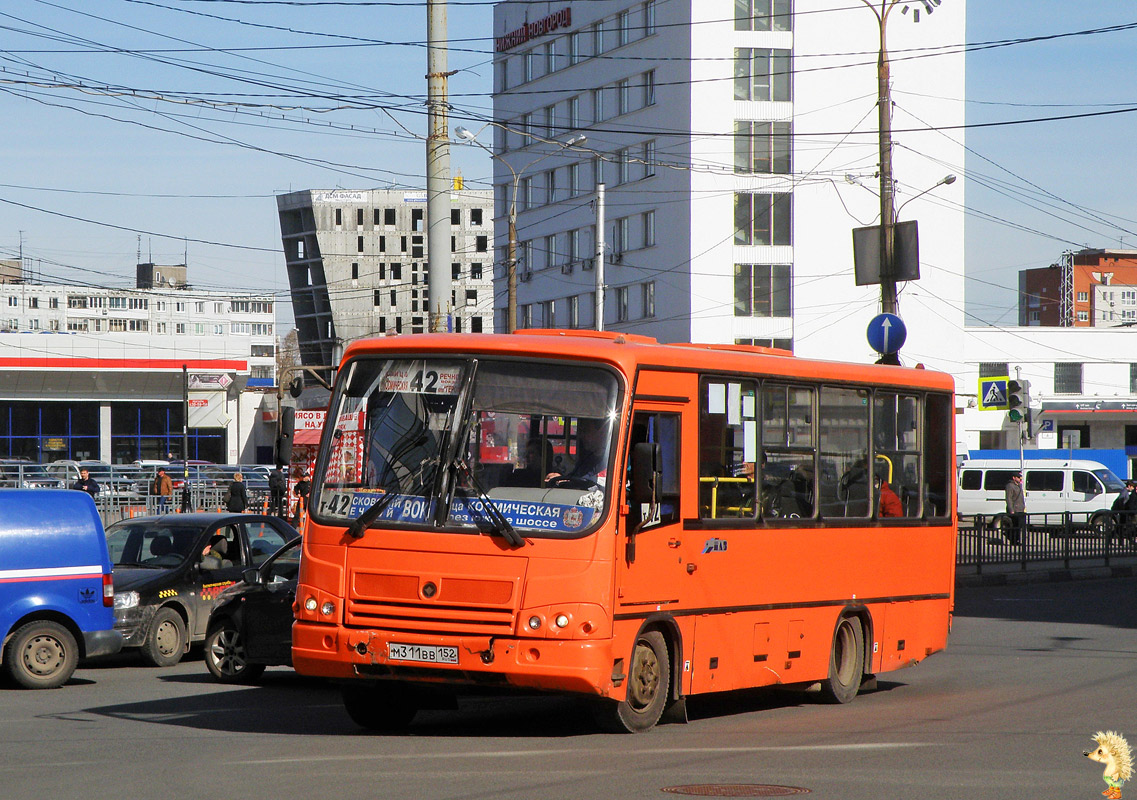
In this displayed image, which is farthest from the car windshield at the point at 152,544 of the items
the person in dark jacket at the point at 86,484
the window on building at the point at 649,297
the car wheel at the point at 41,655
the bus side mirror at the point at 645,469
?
the window on building at the point at 649,297

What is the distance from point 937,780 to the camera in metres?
8.24

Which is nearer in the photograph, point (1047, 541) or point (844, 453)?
point (844, 453)

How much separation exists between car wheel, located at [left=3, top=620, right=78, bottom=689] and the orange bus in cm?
438

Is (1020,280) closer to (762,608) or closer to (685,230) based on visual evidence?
(685,230)

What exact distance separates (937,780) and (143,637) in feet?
31.2

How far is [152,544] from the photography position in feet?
52.6

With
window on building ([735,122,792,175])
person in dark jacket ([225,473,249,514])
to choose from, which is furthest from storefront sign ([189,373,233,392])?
person in dark jacket ([225,473,249,514])

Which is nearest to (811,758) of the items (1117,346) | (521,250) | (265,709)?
(265,709)

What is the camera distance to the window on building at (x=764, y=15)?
211 ft

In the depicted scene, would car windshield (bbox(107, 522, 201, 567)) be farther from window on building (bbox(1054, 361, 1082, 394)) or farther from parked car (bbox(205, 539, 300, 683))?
window on building (bbox(1054, 361, 1082, 394))

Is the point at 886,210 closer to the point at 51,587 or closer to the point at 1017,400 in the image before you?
the point at 1017,400

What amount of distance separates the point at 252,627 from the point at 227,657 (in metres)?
0.44

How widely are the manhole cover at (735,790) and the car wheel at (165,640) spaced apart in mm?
8859

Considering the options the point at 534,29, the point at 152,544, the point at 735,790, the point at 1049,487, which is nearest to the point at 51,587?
the point at 152,544
